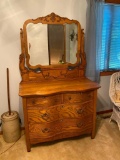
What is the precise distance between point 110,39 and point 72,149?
6.03 ft

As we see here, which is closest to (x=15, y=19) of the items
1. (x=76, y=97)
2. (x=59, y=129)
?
(x=76, y=97)

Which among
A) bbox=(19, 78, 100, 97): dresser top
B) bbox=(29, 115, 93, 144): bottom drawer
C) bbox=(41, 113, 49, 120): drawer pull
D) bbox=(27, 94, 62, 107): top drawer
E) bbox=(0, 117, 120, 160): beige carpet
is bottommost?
bbox=(0, 117, 120, 160): beige carpet

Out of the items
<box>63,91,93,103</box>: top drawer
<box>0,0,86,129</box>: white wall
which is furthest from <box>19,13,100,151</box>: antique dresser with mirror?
<box>0,0,86,129</box>: white wall

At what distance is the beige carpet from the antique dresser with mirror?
0.13 meters

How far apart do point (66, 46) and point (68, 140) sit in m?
1.35

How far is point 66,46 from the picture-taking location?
2.22m

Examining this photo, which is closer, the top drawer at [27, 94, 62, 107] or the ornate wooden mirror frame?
the top drawer at [27, 94, 62, 107]

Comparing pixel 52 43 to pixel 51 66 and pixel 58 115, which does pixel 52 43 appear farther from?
pixel 58 115

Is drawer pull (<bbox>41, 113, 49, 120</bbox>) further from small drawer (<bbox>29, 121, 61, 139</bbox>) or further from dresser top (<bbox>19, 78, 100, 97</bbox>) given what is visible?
dresser top (<bbox>19, 78, 100, 97</bbox>)

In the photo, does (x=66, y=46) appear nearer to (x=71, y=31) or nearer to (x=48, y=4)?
(x=71, y=31)

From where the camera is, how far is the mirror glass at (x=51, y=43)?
2077mm

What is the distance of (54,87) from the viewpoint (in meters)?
1.92

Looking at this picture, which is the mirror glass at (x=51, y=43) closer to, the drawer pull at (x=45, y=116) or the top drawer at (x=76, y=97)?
the top drawer at (x=76, y=97)

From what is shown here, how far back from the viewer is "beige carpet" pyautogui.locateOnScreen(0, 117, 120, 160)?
6.15 ft
